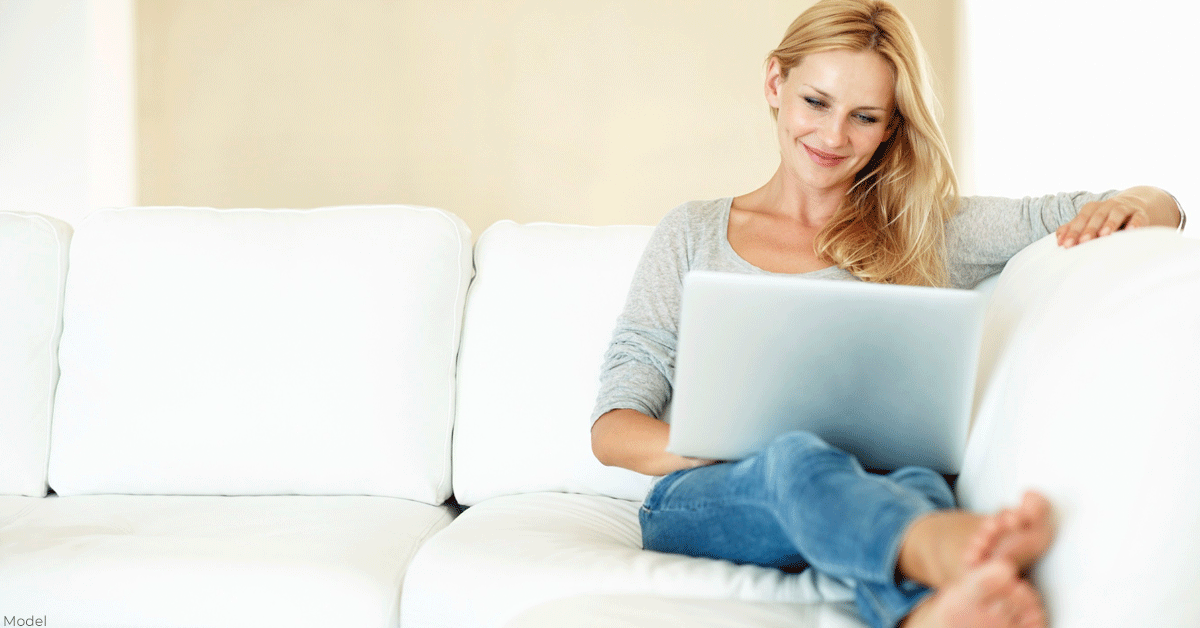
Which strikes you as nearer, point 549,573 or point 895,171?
point 549,573

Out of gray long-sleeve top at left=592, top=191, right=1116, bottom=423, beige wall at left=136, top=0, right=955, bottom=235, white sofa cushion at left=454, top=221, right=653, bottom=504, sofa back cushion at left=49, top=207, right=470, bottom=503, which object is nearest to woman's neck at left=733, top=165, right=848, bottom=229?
gray long-sleeve top at left=592, top=191, right=1116, bottom=423

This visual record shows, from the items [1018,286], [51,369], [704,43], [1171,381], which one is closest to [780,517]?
[1171,381]

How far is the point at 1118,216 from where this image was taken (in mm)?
1117

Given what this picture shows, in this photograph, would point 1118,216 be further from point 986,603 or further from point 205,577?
point 205,577

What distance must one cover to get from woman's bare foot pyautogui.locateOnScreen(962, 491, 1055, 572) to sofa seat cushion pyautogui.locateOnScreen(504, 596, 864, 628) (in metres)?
0.20

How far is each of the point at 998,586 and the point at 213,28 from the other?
10.8 ft

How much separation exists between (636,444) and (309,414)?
26.2 inches

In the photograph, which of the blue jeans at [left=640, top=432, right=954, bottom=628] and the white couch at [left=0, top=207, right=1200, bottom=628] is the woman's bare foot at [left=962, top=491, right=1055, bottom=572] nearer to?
the blue jeans at [left=640, top=432, right=954, bottom=628]

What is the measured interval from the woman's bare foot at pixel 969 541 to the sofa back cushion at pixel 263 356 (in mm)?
993

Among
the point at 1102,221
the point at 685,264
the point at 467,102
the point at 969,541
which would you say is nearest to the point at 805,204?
the point at 685,264

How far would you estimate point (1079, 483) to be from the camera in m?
0.75

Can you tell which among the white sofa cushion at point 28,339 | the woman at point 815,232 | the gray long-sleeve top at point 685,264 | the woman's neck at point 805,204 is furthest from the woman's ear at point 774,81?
the white sofa cushion at point 28,339

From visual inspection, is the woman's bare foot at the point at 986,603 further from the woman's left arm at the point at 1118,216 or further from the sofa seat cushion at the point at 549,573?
the woman's left arm at the point at 1118,216

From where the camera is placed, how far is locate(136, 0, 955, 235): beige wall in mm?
3129
